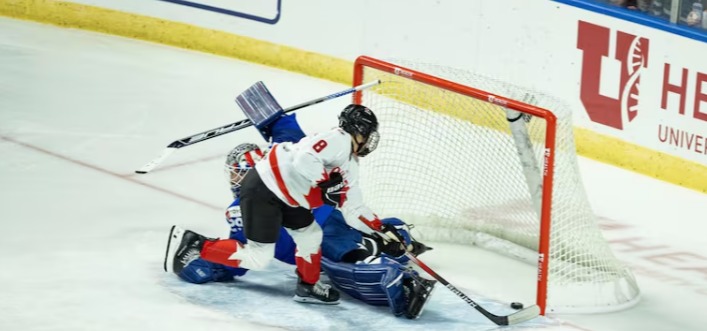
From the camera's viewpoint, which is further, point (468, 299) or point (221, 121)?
point (221, 121)

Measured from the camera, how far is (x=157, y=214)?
7.21 metres

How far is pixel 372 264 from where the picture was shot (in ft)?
19.7

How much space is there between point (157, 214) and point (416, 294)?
1803 mm

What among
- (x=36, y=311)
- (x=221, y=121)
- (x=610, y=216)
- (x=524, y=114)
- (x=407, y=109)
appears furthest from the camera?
(x=221, y=121)

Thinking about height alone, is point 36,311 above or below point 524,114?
below

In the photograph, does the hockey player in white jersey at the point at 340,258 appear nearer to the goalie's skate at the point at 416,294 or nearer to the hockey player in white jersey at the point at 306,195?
the goalie's skate at the point at 416,294

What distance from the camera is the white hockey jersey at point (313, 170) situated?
19.0 ft

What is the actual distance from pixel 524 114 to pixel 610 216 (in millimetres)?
1403

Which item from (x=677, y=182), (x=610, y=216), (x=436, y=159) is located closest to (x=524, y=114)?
(x=436, y=159)

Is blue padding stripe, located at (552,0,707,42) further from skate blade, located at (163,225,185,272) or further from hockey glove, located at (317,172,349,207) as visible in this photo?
skate blade, located at (163,225,185,272)

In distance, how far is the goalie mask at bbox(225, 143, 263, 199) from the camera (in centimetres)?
622

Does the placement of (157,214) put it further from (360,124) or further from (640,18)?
(640,18)

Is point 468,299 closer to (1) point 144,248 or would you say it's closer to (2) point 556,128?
(2) point 556,128

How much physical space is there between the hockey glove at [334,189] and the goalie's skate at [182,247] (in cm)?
61
